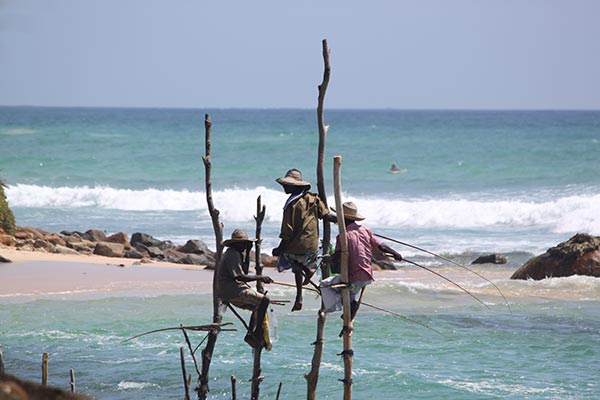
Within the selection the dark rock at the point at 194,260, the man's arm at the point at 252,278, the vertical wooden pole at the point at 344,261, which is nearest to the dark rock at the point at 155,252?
the dark rock at the point at 194,260

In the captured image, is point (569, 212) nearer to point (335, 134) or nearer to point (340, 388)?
point (340, 388)

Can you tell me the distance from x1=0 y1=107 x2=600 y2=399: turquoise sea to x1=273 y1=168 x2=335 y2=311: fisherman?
3.93 metres

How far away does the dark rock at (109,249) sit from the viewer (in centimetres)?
2255

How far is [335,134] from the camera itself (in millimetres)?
70250

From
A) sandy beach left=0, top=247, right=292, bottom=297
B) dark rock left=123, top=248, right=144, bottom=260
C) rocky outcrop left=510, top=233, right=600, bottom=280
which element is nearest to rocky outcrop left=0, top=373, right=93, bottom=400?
sandy beach left=0, top=247, right=292, bottom=297

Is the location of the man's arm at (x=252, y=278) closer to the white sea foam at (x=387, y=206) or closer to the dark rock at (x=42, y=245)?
the dark rock at (x=42, y=245)

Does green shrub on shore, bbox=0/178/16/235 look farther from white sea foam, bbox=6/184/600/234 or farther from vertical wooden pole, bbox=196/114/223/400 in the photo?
vertical wooden pole, bbox=196/114/223/400

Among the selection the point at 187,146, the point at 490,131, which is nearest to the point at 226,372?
the point at 187,146

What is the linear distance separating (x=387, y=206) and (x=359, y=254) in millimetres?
25868

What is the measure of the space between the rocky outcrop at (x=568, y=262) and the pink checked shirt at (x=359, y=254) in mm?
11630

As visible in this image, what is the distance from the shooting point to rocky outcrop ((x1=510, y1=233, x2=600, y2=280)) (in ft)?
63.6

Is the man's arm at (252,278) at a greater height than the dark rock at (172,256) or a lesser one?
greater

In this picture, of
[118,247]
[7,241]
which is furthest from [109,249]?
[7,241]

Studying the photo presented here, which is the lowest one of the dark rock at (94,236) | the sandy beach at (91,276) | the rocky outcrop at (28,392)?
the dark rock at (94,236)
